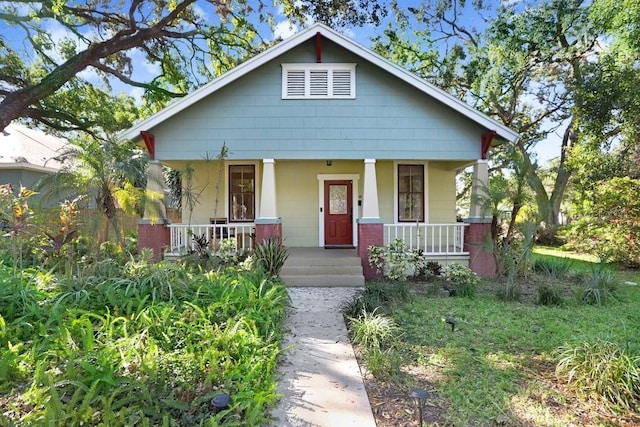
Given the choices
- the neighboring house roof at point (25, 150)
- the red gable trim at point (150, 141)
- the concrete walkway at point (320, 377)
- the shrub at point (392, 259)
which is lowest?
the concrete walkway at point (320, 377)

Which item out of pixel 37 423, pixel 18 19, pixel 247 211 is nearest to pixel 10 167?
pixel 18 19

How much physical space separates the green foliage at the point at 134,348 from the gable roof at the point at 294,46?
14.5 feet

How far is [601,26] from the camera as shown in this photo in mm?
12367

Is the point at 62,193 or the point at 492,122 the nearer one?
the point at 62,193

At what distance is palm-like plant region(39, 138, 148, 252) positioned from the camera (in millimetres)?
7734

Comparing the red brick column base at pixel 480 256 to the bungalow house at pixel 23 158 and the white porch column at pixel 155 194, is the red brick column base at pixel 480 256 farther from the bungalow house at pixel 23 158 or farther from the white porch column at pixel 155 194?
the bungalow house at pixel 23 158

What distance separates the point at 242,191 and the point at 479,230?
673 cm

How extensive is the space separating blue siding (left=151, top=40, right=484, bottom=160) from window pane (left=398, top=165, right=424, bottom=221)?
1833mm

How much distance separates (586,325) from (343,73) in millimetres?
7273

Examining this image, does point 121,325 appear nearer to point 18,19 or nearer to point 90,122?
point 90,122

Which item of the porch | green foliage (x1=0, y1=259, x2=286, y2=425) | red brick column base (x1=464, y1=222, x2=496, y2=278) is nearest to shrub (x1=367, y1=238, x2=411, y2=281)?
the porch

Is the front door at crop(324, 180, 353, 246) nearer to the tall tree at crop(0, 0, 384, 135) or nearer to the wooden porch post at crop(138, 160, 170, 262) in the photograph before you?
the wooden porch post at crop(138, 160, 170, 262)

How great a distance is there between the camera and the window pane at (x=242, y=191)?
1077 centimetres

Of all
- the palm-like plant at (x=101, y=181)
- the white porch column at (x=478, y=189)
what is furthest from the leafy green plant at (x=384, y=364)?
the palm-like plant at (x=101, y=181)
